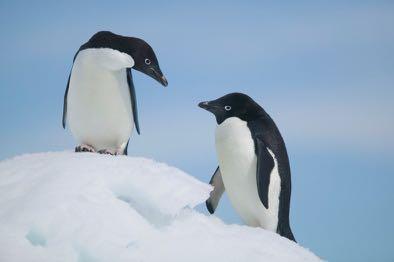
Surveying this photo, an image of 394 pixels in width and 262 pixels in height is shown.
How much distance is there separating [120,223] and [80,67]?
166 cm

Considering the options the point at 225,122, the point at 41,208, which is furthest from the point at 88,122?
the point at 41,208

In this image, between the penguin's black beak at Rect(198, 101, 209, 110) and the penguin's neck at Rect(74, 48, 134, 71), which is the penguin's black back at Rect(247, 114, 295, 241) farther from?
the penguin's neck at Rect(74, 48, 134, 71)

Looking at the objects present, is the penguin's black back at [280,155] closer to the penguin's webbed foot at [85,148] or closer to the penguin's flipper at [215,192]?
the penguin's flipper at [215,192]

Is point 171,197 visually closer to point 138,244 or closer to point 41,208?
point 138,244

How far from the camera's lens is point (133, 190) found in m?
3.22

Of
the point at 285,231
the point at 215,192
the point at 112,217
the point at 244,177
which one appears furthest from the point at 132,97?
the point at 112,217

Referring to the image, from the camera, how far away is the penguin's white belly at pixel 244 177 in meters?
4.09

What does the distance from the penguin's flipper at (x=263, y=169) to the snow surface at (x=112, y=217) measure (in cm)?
41

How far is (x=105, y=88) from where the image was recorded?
4.28m

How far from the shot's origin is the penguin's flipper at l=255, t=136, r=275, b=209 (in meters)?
3.99

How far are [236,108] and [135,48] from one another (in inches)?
31.5

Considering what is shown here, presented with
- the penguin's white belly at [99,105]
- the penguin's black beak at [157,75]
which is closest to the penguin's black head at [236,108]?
the penguin's black beak at [157,75]

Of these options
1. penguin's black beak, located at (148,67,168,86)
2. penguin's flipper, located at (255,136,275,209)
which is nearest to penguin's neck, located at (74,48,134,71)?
penguin's black beak, located at (148,67,168,86)

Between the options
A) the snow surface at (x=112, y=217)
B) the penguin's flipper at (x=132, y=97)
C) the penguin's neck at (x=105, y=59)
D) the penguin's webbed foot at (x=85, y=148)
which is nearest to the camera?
the snow surface at (x=112, y=217)
